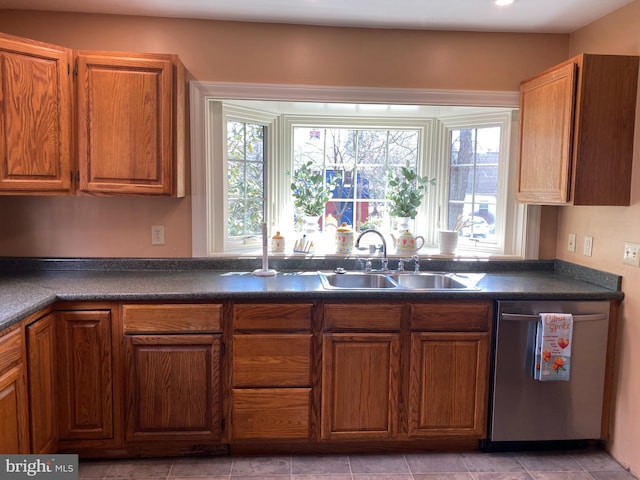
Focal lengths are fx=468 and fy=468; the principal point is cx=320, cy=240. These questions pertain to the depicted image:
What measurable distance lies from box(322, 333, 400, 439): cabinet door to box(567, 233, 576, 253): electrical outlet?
127 centimetres

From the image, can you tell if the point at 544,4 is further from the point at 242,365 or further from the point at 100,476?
the point at 100,476

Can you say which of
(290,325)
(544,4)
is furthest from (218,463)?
(544,4)

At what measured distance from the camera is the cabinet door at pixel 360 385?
236 centimetres

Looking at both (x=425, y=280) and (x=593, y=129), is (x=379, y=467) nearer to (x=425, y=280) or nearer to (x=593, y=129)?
(x=425, y=280)

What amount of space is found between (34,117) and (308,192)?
1.62 m

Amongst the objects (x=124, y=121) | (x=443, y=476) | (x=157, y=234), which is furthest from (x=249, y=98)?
(x=443, y=476)

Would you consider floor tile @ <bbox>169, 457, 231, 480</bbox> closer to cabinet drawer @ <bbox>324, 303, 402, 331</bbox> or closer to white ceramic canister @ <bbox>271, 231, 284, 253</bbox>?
cabinet drawer @ <bbox>324, 303, 402, 331</bbox>

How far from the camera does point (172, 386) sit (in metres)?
2.31

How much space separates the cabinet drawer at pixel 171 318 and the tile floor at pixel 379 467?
26.9 inches

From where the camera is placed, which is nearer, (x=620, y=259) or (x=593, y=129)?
(x=593, y=129)

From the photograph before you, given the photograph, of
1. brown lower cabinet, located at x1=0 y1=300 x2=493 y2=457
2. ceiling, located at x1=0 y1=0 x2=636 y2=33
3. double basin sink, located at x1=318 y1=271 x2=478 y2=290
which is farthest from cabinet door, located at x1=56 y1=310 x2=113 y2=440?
ceiling, located at x1=0 y1=0 x2=636 y2=33

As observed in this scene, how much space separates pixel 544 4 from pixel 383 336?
1882 millimetres

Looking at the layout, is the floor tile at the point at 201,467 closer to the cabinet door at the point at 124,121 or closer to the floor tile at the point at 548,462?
the cabinet door at the point at 124,121

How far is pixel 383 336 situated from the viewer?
2363 mm
